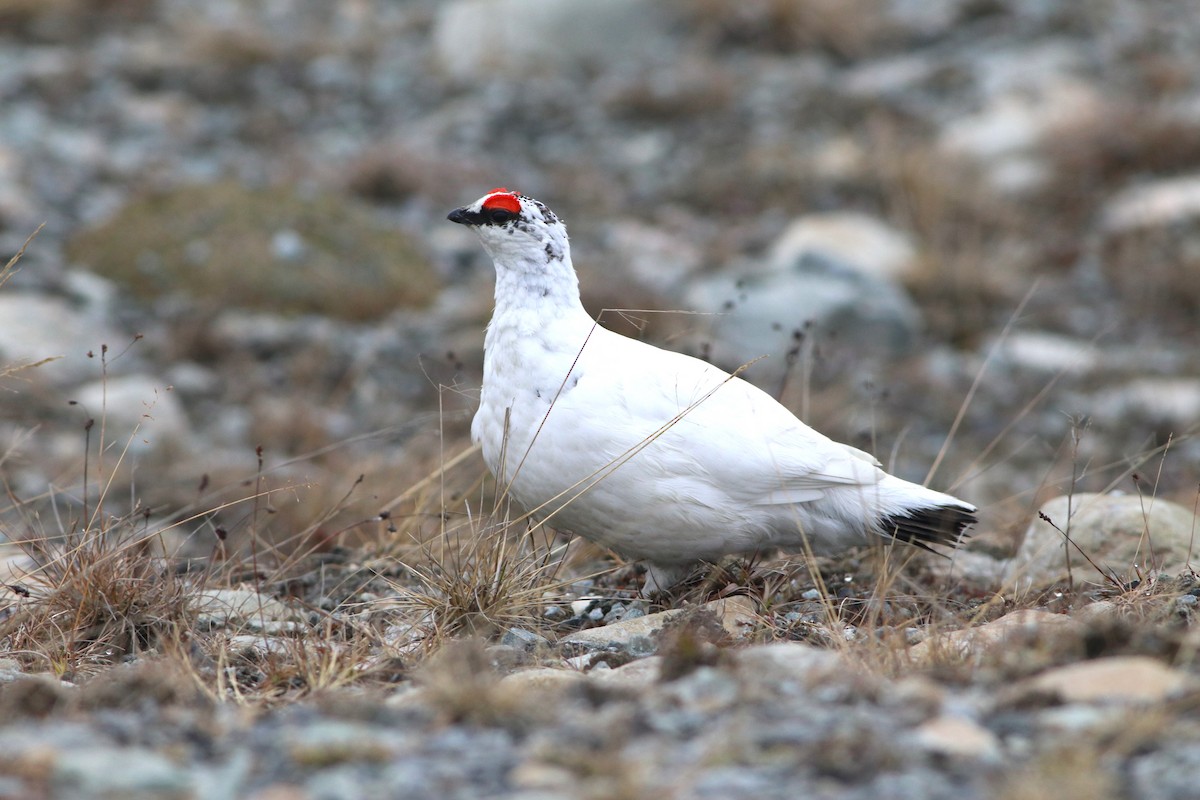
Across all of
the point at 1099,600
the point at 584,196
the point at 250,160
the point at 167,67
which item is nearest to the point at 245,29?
the point at 167,67

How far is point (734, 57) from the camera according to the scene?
12.2 m

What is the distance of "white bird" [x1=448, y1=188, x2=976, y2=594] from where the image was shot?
3.74 m

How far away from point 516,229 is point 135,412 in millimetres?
3591

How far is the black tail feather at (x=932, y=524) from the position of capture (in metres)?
3.86

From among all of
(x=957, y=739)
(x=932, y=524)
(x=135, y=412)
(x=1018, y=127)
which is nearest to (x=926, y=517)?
(x=932, y=524)

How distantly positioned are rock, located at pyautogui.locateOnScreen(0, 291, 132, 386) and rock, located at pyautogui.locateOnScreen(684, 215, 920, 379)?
11.5 feet

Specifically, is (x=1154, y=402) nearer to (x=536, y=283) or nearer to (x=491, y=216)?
(x=536, y=283)

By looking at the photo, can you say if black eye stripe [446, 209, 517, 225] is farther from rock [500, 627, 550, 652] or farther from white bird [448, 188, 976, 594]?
rock [500, 627, 550, 652]

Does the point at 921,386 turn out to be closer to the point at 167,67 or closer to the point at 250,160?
the point at 250,160

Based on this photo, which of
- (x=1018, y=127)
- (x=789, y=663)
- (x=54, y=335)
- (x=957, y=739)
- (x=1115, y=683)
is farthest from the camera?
(x=1018, y=127)

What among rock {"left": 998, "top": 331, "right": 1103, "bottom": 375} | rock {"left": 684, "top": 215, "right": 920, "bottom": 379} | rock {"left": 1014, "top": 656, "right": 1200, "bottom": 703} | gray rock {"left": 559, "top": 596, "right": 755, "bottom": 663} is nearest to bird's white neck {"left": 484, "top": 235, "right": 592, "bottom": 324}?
gray rock {"left": 559, "top": 596, "right": 755, "bottom": 663}

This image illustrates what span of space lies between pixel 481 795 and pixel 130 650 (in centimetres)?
198

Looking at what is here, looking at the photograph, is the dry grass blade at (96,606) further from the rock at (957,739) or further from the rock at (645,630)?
the rock at (957,739)

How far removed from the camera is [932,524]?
3916 mm
